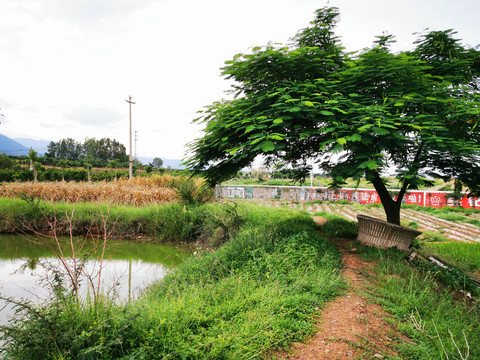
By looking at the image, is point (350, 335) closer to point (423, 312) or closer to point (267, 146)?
point (423, 312)

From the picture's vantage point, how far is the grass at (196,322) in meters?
2.04

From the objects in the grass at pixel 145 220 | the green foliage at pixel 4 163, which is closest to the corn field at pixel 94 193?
the grass at pixel 145 220

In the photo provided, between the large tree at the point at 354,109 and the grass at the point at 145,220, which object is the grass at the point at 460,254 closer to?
the large tree at the point at 354,109

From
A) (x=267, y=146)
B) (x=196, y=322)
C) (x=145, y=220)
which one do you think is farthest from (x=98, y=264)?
(x=267, y=146)

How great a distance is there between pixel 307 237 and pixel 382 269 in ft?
4.01

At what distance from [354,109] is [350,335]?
9.44ft

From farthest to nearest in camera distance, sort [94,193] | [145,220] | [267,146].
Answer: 1. [94,193]
2. [145,220]
3. [267,146]

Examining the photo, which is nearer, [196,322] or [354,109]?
[196,322]

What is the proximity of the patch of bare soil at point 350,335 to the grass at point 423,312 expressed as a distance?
0.43ft

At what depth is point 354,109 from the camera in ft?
12.5

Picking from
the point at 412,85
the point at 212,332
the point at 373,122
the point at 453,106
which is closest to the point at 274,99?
the point at 373,122

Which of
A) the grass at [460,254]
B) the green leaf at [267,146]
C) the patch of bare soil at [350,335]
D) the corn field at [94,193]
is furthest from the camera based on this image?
the corn field at [94,193]

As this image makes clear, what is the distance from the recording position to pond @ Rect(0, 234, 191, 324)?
4.80 m

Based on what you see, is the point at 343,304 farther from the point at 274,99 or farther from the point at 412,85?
the point at 412,85
